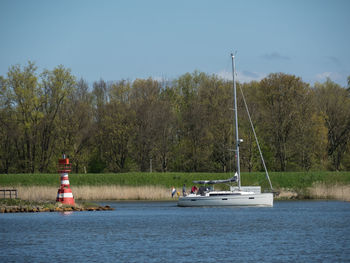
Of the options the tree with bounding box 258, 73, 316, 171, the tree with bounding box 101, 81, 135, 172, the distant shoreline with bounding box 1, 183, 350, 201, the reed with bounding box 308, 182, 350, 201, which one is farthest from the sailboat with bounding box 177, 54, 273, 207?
the tree with bounding box 101, 81, 135, 172

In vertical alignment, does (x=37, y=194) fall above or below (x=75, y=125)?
below

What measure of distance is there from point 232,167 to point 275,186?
827 centimetres

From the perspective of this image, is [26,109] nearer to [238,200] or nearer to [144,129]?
[144,129]

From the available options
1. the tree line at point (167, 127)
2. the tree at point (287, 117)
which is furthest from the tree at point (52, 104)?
the tree at point (287, 117)

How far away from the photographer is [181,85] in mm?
85000

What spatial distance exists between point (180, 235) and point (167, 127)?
148ft

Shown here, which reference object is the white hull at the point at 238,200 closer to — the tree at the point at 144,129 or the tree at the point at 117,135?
the tree at the point at 144,129

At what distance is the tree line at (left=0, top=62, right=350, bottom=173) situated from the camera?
7488cm

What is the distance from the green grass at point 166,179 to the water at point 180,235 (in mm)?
14954

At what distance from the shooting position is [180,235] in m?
34.8

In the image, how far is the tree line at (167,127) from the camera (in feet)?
246

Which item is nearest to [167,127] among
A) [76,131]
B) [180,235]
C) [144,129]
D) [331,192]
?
[144,129]

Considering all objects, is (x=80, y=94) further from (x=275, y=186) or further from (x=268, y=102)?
(x=275, y=186)

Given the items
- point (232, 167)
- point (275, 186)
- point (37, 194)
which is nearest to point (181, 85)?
point (232, 167)
